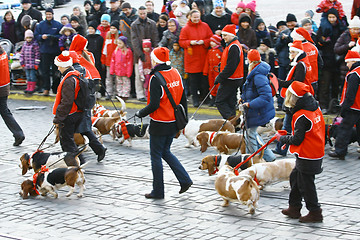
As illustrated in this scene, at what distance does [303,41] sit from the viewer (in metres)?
11.9

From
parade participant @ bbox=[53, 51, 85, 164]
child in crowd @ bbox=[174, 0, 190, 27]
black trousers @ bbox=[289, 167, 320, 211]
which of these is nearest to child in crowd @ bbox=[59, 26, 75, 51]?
child in crowd @ bbox=[174, 0, 190, 27]

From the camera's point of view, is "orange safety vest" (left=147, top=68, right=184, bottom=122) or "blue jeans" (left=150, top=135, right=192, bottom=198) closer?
"orange safety vest" (left=147, top=68, right=184, bottom=122)

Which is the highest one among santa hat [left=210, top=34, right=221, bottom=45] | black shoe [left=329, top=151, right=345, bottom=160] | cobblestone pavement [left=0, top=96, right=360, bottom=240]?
santa hat [left=210, top=34, right=221, bottom=45]

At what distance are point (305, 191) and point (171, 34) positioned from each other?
7.98 metres

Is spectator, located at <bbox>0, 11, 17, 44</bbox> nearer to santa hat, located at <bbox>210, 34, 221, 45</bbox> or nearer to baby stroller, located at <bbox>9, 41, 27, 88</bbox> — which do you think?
baby stroller, located at <bbox>9, 41, 27, 88</bbox>

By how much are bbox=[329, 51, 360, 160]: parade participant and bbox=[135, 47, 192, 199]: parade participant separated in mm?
3275

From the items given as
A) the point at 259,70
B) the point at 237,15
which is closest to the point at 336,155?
the point at 259,70

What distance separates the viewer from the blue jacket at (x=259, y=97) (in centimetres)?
1012

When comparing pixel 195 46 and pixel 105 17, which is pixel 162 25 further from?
pixel 105 17

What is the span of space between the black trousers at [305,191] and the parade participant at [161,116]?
5.38 ft

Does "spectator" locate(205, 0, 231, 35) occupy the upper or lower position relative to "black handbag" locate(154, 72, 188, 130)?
upper

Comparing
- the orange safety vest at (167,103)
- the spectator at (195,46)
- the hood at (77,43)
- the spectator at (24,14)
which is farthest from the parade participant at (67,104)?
the spectator at (24,14)

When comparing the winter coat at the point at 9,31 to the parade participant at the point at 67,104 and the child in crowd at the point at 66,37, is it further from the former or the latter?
the parade participant at the point at 67,104

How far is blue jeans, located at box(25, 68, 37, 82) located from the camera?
1720 cm
